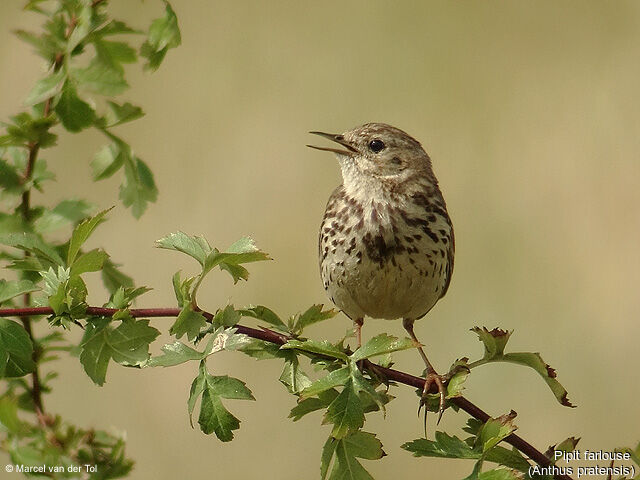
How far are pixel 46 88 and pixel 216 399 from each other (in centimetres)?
82

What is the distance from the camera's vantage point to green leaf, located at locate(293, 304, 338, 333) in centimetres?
245

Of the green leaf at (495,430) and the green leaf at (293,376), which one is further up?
the green leaf at (293,376)

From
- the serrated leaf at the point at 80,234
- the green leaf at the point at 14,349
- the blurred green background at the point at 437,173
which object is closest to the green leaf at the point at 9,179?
the serrated leaf at the point at 80,234

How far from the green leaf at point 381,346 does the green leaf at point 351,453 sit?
21 cm

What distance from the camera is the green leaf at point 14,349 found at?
2197mm

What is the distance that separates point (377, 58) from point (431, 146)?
47.8 inches

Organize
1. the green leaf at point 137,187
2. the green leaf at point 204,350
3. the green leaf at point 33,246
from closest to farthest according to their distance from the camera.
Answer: the green leaf at point 204,350, the green leaf at point 33,246, the green leaf at point 137,187

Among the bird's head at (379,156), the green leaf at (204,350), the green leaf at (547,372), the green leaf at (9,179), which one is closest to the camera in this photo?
the green leaf at (204,350)

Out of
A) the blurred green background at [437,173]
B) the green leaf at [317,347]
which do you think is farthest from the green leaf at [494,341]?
the blurred green background at [437,173]

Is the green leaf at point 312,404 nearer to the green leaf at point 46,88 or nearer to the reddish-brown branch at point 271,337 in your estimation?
the reddish-brown branch at point 271,337

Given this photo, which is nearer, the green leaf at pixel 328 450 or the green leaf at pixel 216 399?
the green leaf at pixel 216 399

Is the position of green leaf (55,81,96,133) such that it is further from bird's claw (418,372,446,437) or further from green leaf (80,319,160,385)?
bird's claw (418,372,446,437)

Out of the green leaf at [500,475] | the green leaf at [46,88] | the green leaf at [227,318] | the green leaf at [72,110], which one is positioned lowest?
the green leaf at [500,475]

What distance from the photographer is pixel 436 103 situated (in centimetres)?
905
